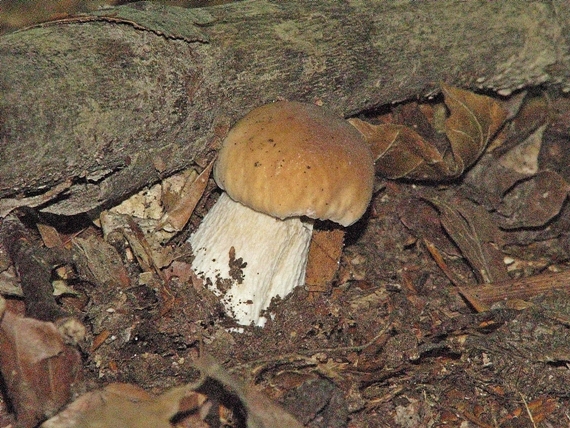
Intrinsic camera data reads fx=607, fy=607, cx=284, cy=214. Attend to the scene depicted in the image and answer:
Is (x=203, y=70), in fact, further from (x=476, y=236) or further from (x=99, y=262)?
(x=476, y=236)

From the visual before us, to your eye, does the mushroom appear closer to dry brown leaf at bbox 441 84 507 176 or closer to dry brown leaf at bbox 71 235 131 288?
dry brown leaf at bbox 71 235 131 288

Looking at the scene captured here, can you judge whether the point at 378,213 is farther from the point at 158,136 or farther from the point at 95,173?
the point at 95,173

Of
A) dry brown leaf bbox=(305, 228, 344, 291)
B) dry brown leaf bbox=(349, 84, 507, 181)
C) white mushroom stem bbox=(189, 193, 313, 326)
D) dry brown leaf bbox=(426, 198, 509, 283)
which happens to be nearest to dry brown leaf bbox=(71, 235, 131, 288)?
white mushroom stem bbox=(189, 193, 313, 326)

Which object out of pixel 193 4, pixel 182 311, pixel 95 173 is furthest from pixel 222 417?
pixel 193 4

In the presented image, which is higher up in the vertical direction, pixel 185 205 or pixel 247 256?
pixel 185 205

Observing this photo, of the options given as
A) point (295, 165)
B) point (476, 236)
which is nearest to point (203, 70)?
point (295, 165)

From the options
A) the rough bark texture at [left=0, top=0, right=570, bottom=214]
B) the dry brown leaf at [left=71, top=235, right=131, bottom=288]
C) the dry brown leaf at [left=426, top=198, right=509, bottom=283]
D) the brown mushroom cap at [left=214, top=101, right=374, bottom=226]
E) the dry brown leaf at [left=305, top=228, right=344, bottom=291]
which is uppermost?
the rough bark texture at [left=0, top=0, right=570, bottom=214]
